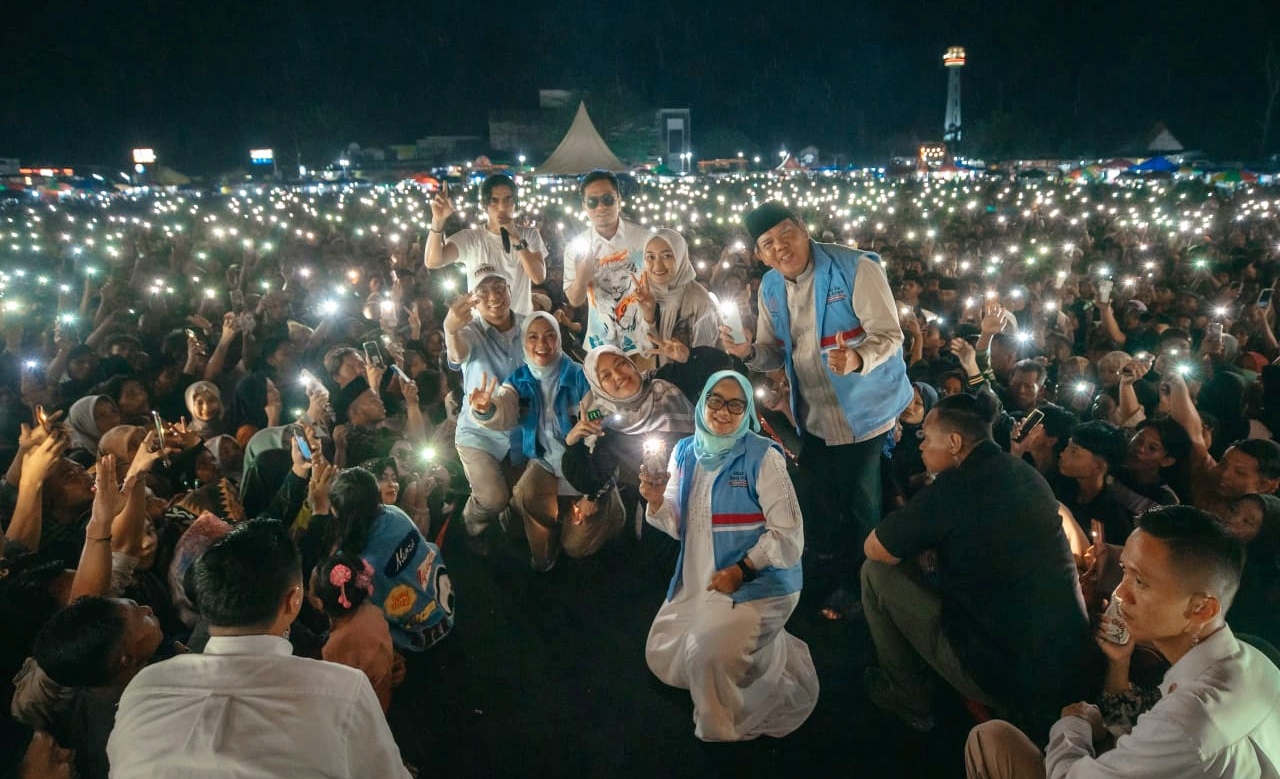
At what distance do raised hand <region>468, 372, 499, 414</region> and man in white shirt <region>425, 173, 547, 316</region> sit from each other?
1474 mm

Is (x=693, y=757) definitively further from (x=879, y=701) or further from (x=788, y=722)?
(x=879, y=701)

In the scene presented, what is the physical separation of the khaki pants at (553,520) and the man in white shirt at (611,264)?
1215mm

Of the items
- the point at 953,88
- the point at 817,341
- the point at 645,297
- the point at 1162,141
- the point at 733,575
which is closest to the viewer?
the point at 733,575

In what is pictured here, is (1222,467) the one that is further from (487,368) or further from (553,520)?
(487,368)

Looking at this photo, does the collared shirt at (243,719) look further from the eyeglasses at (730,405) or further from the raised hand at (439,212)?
the raised hand at (439,212)

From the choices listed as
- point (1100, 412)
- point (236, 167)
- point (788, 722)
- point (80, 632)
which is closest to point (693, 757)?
point (788, 722)

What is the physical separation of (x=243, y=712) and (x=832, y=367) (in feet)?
A: 9.59

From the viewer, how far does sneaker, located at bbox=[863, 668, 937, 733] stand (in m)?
3.26

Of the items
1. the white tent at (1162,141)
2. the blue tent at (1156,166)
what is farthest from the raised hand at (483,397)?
the white tent at (1162,141)

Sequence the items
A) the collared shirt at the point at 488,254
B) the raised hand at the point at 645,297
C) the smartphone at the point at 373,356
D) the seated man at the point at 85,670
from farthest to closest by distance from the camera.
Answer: the collared shirt at the point at 488,254
the smartphone at the point at 373,356
the raised hand at the point at 645,297
the seated man at the point at 85,670

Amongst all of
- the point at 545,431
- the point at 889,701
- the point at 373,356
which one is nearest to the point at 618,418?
the point at 545,431

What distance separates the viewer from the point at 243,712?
1.61m

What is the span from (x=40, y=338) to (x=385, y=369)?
193 inches

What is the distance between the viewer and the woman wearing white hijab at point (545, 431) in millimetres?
4492
